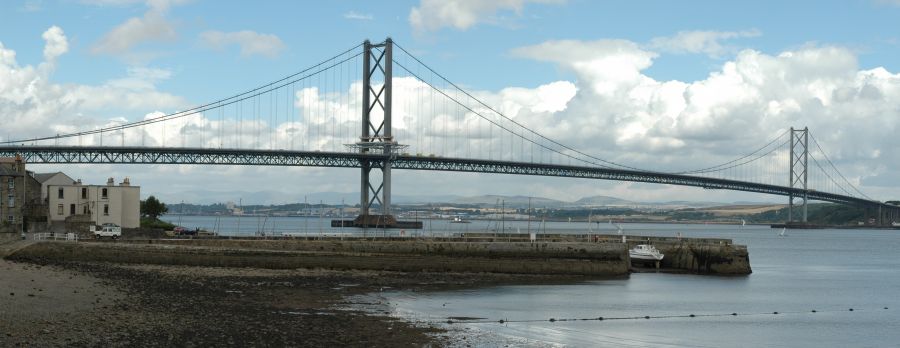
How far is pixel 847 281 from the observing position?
170 ft

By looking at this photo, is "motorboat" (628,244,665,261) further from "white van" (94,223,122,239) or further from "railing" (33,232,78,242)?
"railing" (33,232,78,242)

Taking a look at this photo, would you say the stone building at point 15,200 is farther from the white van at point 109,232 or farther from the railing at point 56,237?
the railing at point 56,237

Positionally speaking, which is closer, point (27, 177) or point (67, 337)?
point (67, 337)

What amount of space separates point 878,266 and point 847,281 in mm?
17334

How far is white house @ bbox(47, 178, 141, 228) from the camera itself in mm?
54188

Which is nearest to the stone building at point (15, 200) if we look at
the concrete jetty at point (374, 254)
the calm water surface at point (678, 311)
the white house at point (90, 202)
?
A: the white house at point (90, 202)

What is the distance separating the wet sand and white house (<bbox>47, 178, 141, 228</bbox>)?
46.2ft

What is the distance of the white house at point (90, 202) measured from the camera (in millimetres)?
54188

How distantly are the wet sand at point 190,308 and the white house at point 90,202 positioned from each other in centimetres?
1408

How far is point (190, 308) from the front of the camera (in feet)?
88.3

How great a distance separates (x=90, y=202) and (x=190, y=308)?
30872 millimetres

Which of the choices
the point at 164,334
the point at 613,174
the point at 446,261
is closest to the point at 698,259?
the point at 446,261

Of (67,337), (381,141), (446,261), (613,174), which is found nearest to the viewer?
(67,337)

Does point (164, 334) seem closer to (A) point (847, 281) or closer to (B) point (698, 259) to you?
(B) point (698, 259)
